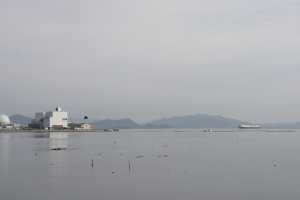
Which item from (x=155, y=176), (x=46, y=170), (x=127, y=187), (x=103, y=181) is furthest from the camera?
(x=46, y=170)

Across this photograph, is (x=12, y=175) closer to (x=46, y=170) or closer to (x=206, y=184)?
(x=46, y=170)

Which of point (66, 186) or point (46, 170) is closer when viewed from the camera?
point (66, 186)

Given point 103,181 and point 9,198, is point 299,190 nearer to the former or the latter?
point 103,181

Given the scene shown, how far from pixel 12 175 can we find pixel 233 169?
Result: 2513cm

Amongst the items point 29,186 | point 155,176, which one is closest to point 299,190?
point 155,176

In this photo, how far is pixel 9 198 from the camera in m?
24.7

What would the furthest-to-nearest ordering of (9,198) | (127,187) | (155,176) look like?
1. (155,176)
2. (127,187)
3. (9,198)

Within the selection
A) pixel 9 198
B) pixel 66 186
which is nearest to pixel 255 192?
pixel 66 186

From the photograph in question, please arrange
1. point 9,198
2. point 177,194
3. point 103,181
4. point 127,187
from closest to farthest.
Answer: point 9,198, point 177,194, point 127,187, point 103,181

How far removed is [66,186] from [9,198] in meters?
5.35

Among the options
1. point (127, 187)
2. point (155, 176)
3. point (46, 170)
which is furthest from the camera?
point (46, 170)

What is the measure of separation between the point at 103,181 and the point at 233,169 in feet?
53.6

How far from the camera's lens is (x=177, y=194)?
86.5 ft

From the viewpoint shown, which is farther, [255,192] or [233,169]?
[233,169]
